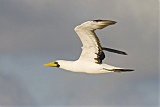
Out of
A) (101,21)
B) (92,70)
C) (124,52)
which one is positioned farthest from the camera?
(124,52)

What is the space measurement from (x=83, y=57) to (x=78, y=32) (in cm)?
218

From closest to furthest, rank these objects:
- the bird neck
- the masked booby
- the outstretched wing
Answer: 1. the outstretched wing
2. the masked booby
3. the bird neck

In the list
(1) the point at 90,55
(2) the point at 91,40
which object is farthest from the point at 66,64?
(2) the point at 91,40

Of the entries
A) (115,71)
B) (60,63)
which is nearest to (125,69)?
(115,71)

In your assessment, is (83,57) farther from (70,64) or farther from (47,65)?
(47,65)

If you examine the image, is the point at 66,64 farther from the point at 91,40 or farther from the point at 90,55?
the point at 91,40

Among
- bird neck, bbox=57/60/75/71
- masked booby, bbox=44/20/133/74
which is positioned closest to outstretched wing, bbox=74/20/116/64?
masked booby, bbox=44/20/133/74

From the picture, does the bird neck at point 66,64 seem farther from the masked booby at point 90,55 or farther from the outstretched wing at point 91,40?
the outstretched wing at point 91,40

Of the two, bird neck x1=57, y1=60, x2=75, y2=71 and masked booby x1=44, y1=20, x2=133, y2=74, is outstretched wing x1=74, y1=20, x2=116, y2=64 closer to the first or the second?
masked booby x1=44, y1=20, x2=133, y2=74

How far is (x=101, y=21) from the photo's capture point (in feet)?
89.0

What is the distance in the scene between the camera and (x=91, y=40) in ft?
93.7

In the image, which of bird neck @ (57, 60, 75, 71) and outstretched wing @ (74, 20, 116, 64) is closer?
outstretched wing @ (74, 20, 116, 64)

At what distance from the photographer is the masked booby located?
90.8ft

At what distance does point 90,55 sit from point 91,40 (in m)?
1.36
